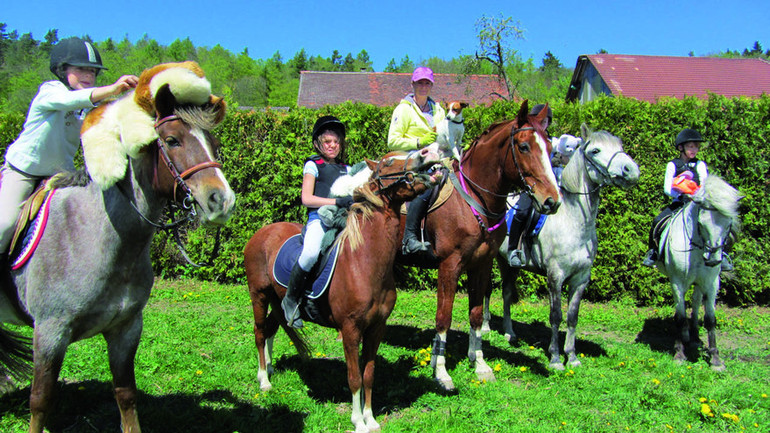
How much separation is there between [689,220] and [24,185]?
731 centimetres

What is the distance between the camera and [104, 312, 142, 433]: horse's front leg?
10.5ft

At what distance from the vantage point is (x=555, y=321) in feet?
20.3

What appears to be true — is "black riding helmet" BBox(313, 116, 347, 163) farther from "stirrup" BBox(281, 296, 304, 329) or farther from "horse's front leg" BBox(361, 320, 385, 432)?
"horse's front leg" BBox(361, 320, 385, 432)

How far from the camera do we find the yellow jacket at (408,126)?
5.78m

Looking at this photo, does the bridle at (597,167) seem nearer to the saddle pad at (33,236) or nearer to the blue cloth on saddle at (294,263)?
the blue cloth on saddle at (294,263)

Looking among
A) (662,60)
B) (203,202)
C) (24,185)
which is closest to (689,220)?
(203,202)

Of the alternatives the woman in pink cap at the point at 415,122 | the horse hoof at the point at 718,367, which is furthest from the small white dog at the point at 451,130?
the horse hoof at the point at 718,367

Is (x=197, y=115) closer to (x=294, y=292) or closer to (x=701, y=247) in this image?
(x=294, y=292)

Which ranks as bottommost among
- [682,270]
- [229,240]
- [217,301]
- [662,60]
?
[217,301]

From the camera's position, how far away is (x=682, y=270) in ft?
20.8

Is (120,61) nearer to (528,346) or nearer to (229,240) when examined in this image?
(229,240)

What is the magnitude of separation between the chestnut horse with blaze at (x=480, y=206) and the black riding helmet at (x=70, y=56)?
3781mm

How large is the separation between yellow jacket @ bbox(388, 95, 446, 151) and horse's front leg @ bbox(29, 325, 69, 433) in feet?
13.1

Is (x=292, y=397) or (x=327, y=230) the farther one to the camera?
(x=292, y=397)
